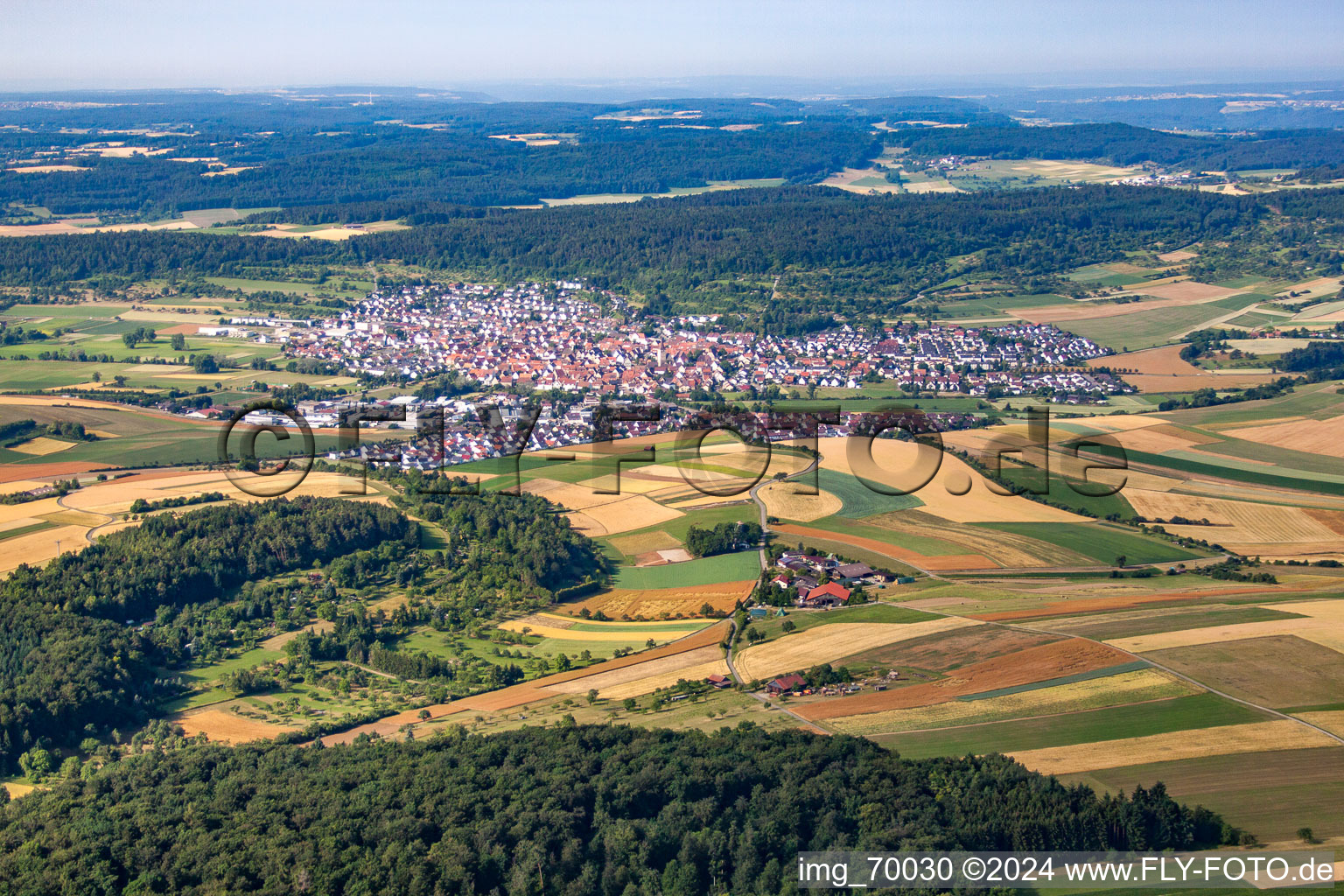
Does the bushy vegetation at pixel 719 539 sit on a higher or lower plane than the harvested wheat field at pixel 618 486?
lower

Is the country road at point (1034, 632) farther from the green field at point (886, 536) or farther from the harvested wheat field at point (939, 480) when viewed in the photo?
the harvested wheat field at point (939, 480)

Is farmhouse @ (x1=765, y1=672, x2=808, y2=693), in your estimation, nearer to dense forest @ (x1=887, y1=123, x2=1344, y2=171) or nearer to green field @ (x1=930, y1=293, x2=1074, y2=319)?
green field @ (x1=930, y1=293, x2=1074, y2=319)

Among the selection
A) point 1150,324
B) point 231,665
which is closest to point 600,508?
point 231,665

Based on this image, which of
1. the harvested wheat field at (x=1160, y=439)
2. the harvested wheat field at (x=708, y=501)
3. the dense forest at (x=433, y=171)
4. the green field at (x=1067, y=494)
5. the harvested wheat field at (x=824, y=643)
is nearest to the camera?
the harvested wheat field at (x=824, y=643)

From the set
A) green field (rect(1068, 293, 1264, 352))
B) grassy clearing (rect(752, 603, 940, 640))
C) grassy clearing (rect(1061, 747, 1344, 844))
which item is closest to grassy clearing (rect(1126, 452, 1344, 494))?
grassy clearing (rect(752, 603, 940, 640))

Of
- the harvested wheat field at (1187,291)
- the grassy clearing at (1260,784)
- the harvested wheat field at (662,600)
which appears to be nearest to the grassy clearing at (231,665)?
the harvested wheat field at (662,600)

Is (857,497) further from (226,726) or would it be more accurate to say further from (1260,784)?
(226,726)

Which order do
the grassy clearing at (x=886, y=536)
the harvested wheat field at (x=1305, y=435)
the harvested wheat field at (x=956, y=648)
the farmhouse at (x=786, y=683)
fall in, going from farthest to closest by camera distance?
the harvested wheat field at (x=1305, y=435) < the grassy clearing at (x=886, y=536) < the harvested wheat field at (x=956, y=648) < the farmhouse at (x=786, y=683)
